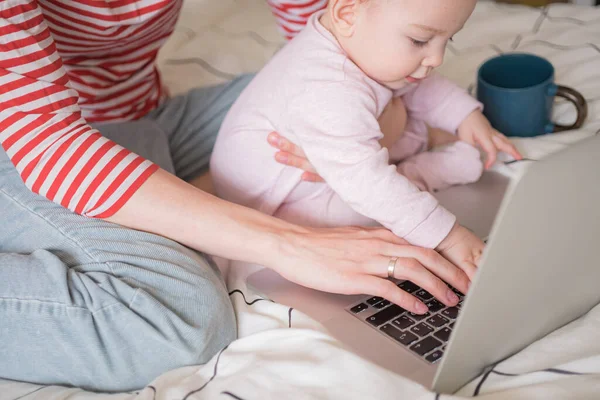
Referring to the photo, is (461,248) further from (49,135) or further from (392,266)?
(49,135)

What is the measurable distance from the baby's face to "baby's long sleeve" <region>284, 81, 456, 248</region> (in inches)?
1.7

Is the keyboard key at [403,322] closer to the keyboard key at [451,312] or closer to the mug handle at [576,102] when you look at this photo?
the keyboard key at [451,312]

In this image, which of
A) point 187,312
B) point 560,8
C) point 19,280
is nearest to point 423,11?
point 187,312

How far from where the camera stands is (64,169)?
0.82 metres

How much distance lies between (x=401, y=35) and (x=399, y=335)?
0.37 metres

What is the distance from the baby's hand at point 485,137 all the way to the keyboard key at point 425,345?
0.40 m

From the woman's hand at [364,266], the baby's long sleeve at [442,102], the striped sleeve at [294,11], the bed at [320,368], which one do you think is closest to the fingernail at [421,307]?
the woman's hand at [364,266]

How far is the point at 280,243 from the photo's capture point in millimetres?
835

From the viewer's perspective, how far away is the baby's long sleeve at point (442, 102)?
3.64 ft

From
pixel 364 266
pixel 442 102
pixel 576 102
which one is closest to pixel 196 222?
pixel 364 266

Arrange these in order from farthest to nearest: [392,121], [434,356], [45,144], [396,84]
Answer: [392,121]
[396,84]
[45,144]
[434,356]

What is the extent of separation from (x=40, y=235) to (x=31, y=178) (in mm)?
A: 71

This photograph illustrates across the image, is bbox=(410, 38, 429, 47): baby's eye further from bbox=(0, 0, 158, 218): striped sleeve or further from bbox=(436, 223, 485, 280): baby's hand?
bbox=(0, 0, 158, 218): striped sleeve

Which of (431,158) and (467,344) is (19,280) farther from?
(431,158)
